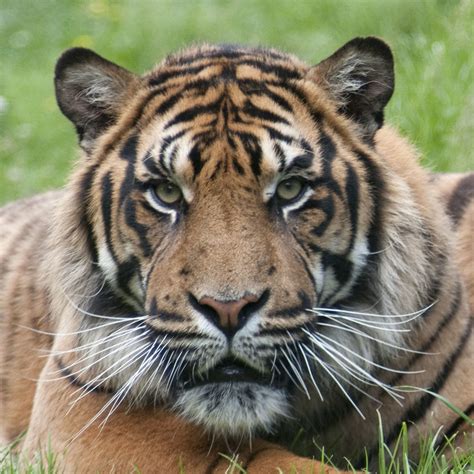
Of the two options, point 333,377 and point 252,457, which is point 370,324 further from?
point 252,457

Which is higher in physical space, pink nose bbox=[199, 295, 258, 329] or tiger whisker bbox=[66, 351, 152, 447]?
pink nose bbox=[199, 295, 258, 329]

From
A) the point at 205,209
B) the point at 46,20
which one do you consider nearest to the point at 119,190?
the point at 205,209

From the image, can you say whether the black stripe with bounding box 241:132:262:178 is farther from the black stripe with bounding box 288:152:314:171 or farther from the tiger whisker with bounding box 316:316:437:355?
the tiger whisker with bounding box 316:316:437:355

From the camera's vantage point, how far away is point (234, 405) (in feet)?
9.00

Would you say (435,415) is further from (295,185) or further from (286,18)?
(286,18)

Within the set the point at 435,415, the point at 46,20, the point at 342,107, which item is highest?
the point at 46,20

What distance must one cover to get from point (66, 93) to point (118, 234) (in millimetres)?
431

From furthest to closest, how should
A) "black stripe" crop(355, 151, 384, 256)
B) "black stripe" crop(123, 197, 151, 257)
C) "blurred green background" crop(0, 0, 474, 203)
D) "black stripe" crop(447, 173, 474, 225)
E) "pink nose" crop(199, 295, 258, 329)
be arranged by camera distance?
"blurred green background" crop(0, 0, 474, 203), "black stripe" crop(447, 173, 474, 225), "black stripe" crop(355, 151, 384, 256), "black stripe" crop(123, 197, 151, 257), "pink nose" crop(199, 295, 258, 329)

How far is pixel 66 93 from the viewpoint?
3.14 m

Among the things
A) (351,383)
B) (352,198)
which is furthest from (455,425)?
(352,198)

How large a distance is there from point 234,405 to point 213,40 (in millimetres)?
5058

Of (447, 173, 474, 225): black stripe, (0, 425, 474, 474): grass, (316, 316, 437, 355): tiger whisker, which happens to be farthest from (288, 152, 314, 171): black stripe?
(447, 173, 474, 225): black stripe

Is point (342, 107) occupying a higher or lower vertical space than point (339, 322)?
higher

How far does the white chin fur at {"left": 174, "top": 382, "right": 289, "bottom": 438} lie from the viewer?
2.74 meters
